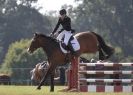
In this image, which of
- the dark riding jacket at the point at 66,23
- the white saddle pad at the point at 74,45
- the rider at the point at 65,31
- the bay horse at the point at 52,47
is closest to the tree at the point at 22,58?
the bay horse at the point at 52,47

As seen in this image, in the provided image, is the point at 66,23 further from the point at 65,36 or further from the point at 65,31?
the point at 65,36

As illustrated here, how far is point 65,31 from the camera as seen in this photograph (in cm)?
2125

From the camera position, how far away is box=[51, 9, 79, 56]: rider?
21.0 metres

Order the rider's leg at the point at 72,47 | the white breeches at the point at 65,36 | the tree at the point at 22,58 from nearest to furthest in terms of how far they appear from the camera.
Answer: the white breeches at the point at 65,36 → the rider's leg at the point at 72,47 → the tree at the point at 22,58

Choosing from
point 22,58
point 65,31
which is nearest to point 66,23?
point 65,31

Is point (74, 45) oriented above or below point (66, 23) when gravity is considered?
below

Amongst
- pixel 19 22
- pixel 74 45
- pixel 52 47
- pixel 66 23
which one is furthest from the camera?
pixel 19 22

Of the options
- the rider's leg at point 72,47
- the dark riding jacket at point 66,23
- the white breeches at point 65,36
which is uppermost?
the dark riding jacket at point 66,23

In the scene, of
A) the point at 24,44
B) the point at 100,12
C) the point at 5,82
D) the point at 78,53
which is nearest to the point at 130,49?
the point at 100,12

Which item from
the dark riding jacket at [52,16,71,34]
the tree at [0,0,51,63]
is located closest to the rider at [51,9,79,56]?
the dark riding jacket at [52,16,71,34]

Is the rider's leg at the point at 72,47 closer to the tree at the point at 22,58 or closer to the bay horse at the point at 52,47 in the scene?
the bay horse at the point at 52,47

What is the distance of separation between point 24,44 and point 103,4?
36.0m

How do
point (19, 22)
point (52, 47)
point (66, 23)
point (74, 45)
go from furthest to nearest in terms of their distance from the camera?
point (19, 22)
point (74, 45)
point (52, 47)
point (66, 23)

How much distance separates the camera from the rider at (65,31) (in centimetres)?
2103
